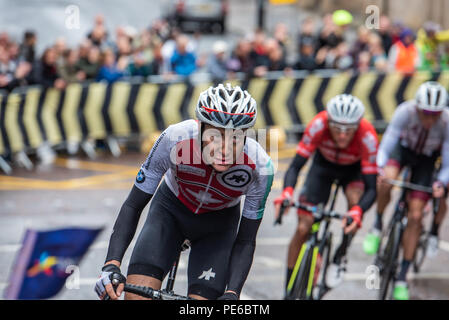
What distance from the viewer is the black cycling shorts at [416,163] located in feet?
25.8

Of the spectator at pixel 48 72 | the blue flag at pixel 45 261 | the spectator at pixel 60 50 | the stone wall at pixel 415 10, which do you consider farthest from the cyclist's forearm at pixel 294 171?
the stone wall at pixel 415 10

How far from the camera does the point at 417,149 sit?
25.4 ft

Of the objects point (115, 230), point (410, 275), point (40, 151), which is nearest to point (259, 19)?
point (40, 151)

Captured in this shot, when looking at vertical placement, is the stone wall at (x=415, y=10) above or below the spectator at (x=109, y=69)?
above

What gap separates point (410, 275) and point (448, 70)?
8.91 metres

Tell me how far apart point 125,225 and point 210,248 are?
0.68 metres

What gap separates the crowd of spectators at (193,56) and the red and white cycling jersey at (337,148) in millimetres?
7784

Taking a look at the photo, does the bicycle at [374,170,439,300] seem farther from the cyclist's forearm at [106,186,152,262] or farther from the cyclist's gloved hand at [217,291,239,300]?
the cyclist's forearm at [106,186,152,262]

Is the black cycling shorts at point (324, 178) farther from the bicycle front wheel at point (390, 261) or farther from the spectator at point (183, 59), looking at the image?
the spectator at point (183, 59)

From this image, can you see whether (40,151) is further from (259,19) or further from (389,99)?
(259,19)

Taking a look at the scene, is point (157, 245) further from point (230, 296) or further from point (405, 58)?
point (405, 58)

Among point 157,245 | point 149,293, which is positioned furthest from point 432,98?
point 149,293

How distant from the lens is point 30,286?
6344 mm
